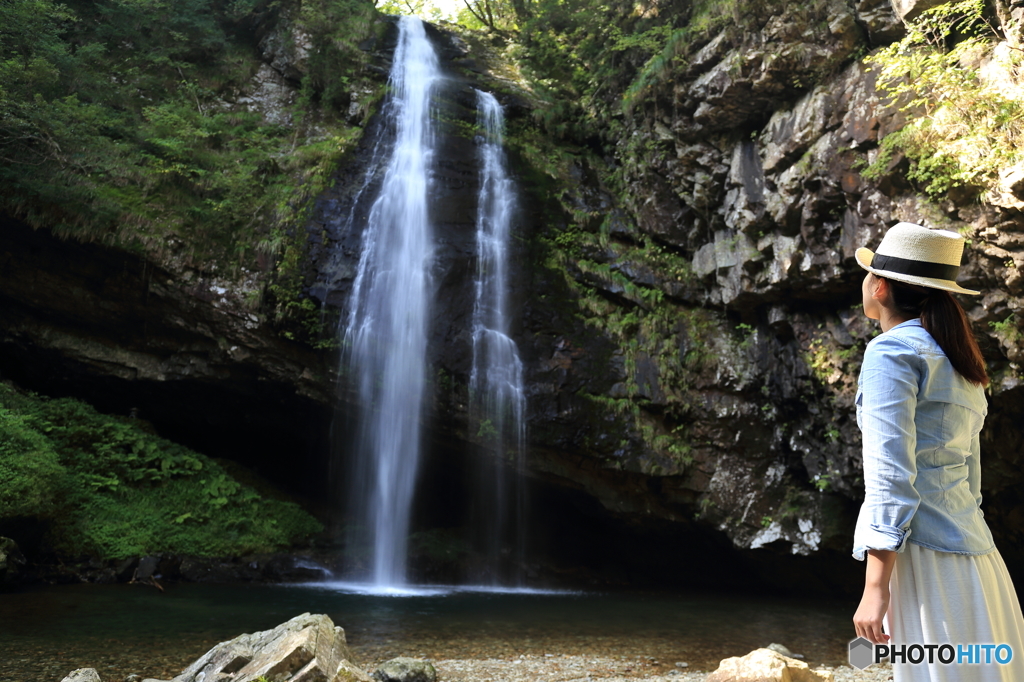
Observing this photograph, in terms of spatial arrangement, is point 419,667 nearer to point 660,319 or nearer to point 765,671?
point 765,671

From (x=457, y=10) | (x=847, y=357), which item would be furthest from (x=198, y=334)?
(x=457, y=10)

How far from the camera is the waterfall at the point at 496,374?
10.2 m

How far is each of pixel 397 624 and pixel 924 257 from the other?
7.11m

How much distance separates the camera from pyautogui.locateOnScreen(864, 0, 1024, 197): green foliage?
6953mm

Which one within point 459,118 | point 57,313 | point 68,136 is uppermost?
→ point 459,118

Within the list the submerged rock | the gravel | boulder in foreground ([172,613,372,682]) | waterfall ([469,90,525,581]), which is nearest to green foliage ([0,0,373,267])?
waterfall ([469,90,525,581])

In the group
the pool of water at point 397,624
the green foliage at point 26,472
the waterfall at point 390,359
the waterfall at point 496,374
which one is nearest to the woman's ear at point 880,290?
the pool of water at point 397,624

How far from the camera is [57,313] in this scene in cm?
1148

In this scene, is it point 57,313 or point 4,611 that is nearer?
point 4,611

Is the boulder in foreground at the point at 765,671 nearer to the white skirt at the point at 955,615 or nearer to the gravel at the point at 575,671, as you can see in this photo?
the gravel at the point at 575,671

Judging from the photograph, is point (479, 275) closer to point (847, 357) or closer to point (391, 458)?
point (391, 458)

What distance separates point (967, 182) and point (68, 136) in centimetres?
1326

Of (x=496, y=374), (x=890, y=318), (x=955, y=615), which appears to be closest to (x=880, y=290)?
(x=890, y=318)

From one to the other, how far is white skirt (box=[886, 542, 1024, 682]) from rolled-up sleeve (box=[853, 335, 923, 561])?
14cm
